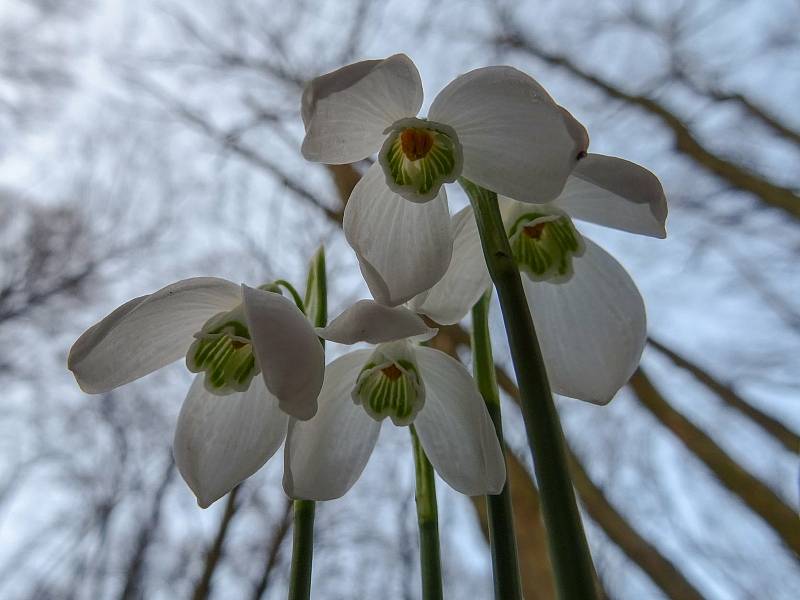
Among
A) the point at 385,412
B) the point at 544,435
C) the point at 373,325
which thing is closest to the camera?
the point at 544,435

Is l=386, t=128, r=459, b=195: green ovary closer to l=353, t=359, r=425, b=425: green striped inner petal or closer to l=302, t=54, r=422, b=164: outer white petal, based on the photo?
l=302, t=54, r=422, b=164: outer white petal

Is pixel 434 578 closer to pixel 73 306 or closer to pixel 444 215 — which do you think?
pixel 444 215

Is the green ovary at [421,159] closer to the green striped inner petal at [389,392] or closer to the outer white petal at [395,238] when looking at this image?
the outer white petal at [395,238]

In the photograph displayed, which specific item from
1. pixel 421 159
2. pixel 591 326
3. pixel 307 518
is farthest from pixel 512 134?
pixel 307 518

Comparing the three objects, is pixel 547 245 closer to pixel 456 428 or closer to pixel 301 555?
pixel 456 428

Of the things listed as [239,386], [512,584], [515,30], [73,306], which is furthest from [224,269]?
[512,584]

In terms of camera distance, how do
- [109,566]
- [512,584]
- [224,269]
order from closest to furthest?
[512,584] → [109,566] → [224,269]
